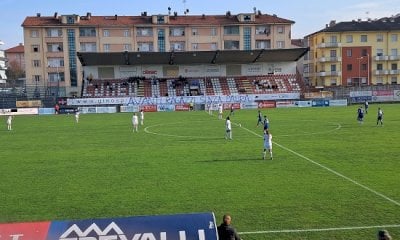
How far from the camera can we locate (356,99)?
7256 centimetres

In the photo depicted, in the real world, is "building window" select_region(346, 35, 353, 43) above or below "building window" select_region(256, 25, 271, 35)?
below

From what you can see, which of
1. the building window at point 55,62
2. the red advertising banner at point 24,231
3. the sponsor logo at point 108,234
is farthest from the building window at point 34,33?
the sponsor logo at point 108,234

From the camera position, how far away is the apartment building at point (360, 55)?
95938mm

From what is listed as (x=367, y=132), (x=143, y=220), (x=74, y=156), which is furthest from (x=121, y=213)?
(x=367, y=132)

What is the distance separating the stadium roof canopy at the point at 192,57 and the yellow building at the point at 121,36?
11.7 m

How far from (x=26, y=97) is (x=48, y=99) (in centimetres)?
479

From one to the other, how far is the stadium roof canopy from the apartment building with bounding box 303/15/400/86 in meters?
21.1

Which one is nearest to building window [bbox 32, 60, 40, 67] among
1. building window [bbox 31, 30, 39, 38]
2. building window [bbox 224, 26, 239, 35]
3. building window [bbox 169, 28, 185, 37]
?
building window [bbox 31, 30, 39, 38]

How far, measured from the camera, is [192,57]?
75438 mm

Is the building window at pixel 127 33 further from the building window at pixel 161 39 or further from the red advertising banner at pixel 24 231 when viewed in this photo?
the red advertising banner at pixel 24 231

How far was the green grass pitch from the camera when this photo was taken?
12758mm

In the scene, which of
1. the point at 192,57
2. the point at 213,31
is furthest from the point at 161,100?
the point at 213,31

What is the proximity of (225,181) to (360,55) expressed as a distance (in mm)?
87517

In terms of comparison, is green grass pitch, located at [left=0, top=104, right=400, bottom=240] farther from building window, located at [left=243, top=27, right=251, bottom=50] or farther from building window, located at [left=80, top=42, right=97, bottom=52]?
building window, located at [left=243, top=27, right=251, bottom=50]
